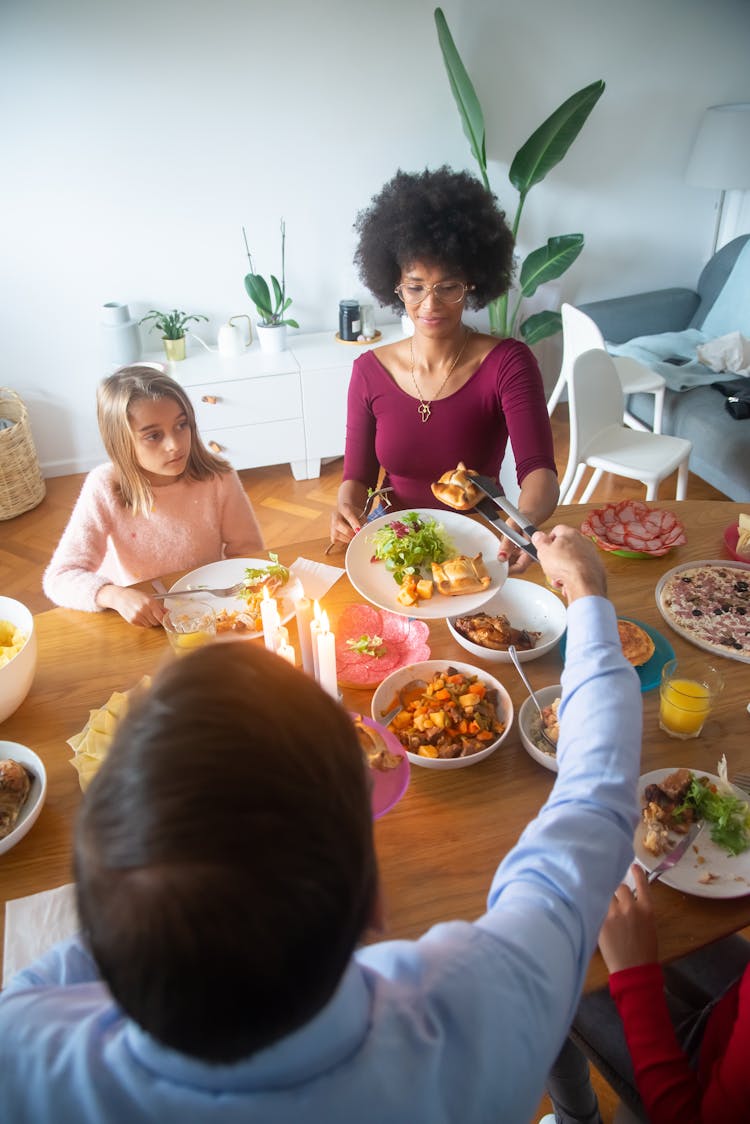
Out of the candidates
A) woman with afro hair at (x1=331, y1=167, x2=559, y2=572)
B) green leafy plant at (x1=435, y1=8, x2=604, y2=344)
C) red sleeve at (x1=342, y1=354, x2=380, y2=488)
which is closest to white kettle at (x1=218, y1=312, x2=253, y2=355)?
green leafy plant at (x1=435, y1=8, x2=604, y2=344)

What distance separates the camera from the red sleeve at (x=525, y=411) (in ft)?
6.63

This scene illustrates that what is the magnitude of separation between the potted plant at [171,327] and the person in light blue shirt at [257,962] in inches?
141

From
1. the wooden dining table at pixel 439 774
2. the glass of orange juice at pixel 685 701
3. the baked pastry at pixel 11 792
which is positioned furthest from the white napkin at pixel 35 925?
the glass of orange juice at pixel 685 701

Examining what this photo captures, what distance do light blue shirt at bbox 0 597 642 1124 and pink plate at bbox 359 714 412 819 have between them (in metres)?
0.33

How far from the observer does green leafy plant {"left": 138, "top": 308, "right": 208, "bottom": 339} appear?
151 inches

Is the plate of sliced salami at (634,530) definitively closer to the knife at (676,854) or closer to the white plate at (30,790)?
the knife at (676,854)

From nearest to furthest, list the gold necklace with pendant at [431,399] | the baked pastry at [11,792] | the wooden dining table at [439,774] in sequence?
the wooden dining table at [439,774] < the baked pastry at [11,792] < the gold necklace with pendant at [431,399]

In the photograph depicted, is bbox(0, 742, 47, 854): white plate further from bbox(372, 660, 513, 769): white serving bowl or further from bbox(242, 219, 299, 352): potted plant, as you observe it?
bbox(242, 219, 299, 352): potted plant

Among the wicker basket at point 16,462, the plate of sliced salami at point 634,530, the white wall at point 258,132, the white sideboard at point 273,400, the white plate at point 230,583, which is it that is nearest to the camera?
the white plate at point 230,583

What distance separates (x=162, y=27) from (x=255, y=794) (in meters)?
3.97

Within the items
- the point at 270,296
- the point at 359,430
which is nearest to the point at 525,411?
the point at 359,430

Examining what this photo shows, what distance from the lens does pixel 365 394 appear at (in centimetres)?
219

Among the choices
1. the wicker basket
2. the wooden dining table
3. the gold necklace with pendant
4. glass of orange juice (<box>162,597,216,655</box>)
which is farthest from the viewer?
the wicker basket

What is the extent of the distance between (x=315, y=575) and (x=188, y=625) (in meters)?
0.36
